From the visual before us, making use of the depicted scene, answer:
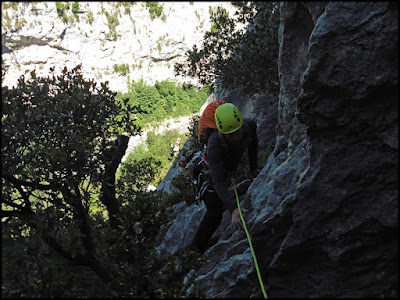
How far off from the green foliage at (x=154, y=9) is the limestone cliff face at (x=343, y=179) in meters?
86.8

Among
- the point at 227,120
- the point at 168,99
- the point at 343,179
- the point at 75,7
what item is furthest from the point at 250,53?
the point at 75,7

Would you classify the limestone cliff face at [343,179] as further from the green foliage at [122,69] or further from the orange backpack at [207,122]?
the green foliage at [122,69]

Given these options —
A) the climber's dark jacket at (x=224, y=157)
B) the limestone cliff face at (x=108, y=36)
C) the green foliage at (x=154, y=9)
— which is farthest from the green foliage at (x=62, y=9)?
the climber's dark jacket at (x=224, y=157)

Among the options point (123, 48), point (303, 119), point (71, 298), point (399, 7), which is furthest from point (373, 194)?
point (123, 48)

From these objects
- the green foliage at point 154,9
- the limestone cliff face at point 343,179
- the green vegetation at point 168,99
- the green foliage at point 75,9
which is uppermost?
the green foliage at point 75,9

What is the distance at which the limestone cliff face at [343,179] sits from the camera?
342 centimetres

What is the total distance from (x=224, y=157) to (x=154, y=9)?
86.4m

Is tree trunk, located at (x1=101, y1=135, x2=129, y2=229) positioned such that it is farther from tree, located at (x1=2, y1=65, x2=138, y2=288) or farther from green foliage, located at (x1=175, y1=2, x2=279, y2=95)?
green foliage, located at (x1=175, y1=2, x2=279, y2=95)

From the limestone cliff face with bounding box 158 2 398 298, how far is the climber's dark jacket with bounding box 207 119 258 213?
65 centimetres

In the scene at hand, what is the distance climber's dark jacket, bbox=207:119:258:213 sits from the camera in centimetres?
471

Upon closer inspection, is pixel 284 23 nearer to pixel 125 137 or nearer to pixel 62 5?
pixel 125 137

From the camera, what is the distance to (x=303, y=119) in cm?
413

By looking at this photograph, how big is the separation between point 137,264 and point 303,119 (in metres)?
2.77

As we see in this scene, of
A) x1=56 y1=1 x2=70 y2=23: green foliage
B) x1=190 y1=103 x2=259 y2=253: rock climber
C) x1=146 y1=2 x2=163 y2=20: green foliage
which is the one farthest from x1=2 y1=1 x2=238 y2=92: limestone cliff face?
x1=190 y1=103 x2=259 y2=253: rock climber
